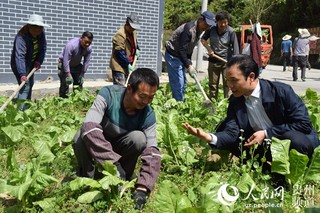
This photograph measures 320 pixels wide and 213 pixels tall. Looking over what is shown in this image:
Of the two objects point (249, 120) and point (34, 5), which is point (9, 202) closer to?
point (249, 120)

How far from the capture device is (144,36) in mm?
10305

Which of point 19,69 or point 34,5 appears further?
point 34,5

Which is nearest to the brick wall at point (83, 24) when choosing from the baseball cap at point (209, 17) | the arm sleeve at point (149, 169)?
the baseball cap at point (209, 17)

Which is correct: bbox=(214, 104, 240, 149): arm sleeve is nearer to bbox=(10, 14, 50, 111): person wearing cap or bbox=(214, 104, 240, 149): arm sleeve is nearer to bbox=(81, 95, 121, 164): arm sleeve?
bbox=(81, 95, 121, 164): arm sleeve

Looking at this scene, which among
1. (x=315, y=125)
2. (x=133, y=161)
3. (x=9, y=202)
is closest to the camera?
(x=9, y=202)

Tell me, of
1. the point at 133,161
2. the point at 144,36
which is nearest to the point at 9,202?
the point at 133,161

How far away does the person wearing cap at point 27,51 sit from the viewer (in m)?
5.25

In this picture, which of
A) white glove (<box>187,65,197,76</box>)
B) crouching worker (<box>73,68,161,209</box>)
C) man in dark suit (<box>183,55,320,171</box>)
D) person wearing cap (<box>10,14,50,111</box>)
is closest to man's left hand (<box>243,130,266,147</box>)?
man in dark suit (<box>183,55,320,171</box>)

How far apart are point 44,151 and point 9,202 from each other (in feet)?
1.32

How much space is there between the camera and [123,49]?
5668 millimetres

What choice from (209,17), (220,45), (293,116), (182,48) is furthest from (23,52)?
(293,116)

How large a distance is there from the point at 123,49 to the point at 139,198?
3203 mm

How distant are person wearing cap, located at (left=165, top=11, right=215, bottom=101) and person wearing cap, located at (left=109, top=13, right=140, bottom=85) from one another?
0.53 metres

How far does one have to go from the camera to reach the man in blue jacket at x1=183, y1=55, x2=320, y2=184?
3129mm
